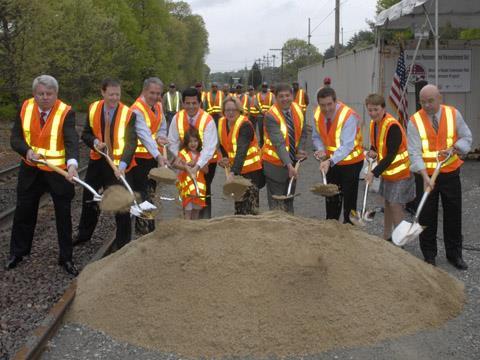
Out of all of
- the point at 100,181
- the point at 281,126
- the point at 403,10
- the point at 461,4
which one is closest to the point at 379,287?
the point at 281,126

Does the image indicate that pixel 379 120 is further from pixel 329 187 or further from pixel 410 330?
A: pixel 410 330

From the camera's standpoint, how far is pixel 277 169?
6.53m

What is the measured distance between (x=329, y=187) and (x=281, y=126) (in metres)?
0.91

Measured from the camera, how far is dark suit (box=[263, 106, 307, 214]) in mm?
6371

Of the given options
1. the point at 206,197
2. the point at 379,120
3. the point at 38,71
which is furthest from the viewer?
the point at 38,71

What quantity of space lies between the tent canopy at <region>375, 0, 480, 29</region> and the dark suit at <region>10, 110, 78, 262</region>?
7.51 metres

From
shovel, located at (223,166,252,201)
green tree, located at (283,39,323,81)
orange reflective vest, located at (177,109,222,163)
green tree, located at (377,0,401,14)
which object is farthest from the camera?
green tree, located at (283,39,323,81)

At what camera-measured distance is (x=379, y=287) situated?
468 centimetres

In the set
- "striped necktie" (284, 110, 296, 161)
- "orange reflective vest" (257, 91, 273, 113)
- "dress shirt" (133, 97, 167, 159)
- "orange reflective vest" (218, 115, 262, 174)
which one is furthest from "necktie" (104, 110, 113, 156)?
"orange reflective vest" (257, 91, 273, 113)

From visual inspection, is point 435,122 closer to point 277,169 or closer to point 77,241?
point 277,169

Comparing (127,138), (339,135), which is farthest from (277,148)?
(127,138)

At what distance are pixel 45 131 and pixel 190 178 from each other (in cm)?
169

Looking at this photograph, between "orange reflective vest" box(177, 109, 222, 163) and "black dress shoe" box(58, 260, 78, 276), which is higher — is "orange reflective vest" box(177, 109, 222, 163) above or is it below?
above

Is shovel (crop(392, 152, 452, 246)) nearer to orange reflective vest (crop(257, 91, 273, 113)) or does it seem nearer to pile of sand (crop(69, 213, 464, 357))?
pile of sand (crop(69, 213, 464, 357))
